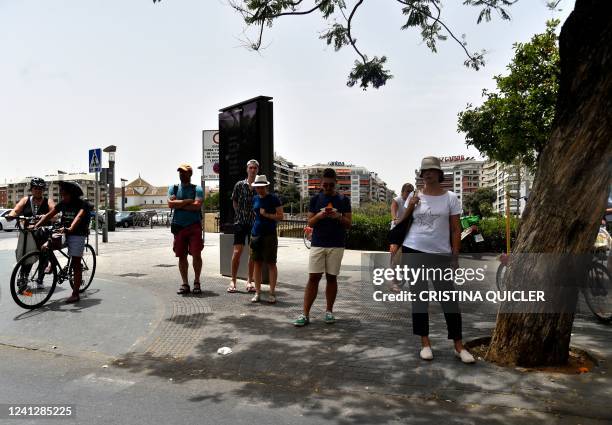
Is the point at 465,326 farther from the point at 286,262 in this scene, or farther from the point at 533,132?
the point at 533,132

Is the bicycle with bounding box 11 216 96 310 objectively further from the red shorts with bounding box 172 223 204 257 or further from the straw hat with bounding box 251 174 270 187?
the straw hat with bounding box 251 174 270 187

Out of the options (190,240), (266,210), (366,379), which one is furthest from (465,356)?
(190,240)

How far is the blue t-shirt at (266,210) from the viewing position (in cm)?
645

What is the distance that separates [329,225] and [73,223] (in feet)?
12.1

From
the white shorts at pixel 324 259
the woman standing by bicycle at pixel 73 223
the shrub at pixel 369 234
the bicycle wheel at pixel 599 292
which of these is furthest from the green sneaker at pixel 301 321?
the shrub at pixel 369 234

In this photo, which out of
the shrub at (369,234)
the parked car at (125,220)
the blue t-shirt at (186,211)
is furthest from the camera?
the parked car at (125,220)

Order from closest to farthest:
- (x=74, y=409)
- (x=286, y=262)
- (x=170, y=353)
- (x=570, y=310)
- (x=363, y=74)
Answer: (x=74, y=409)
(x=570, y=310)
(x=170, y=353)
(x=363, y=74)
(x=286, y=262)

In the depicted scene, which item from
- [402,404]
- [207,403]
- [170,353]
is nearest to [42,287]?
[170,353]

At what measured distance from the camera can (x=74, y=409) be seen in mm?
3373

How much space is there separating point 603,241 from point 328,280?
369 centimetres

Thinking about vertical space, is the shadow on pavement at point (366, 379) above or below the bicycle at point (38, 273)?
below

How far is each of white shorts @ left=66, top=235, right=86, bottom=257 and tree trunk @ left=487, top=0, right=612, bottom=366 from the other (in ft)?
17.9

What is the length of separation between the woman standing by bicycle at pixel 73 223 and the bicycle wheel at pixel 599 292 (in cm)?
639

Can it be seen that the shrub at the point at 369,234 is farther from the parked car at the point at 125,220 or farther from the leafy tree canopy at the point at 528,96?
the parked car at the point at 125,220
